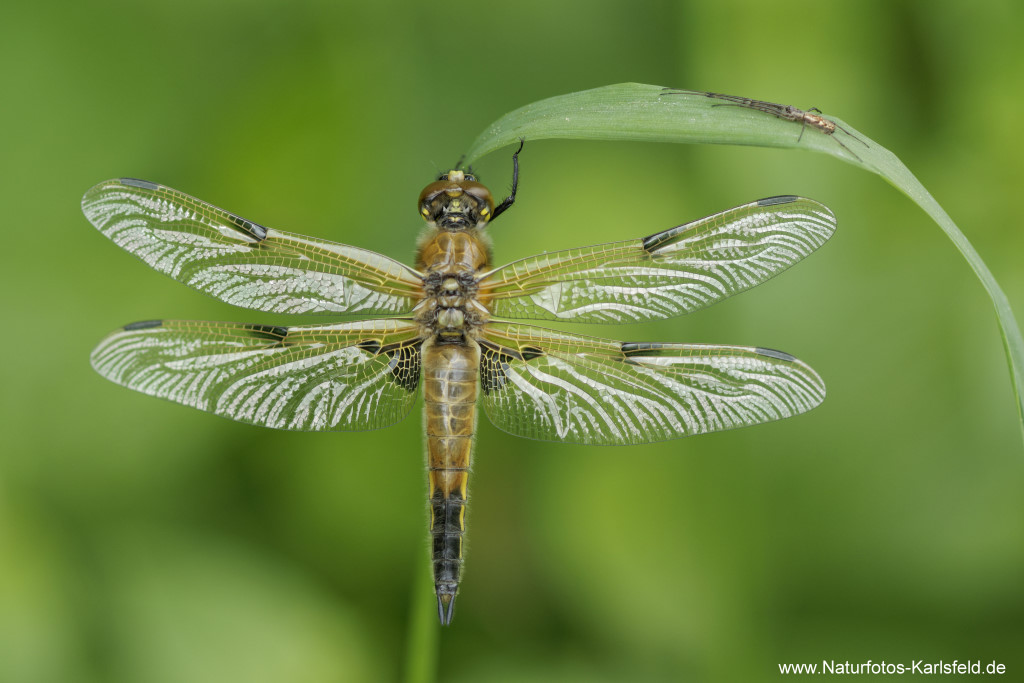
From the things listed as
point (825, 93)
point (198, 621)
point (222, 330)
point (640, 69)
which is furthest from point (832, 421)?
point (198, 621)

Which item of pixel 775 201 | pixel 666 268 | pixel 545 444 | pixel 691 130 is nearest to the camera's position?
pixel 691 130

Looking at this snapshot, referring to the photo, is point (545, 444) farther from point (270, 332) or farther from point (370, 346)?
point (270, 332)

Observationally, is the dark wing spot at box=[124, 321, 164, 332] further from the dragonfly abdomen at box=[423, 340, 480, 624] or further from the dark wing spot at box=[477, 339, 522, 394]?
the dark wing spot at box=[477, 339, 522, 394]

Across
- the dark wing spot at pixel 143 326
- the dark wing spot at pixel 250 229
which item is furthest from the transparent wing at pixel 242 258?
the dark wing spot at pixel 143 326

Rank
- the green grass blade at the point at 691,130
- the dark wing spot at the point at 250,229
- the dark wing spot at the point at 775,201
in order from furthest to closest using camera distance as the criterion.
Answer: the dark wing spot at the point at 250,229 < the dark wing spot at the point at 775,201 < the green grass blade at the point at 691,130

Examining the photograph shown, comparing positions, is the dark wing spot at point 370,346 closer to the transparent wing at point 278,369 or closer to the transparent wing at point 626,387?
the transparent wing at point 278,369

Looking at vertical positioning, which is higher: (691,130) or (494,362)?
(691,130)

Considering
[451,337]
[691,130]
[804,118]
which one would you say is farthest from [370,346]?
[804,118]
